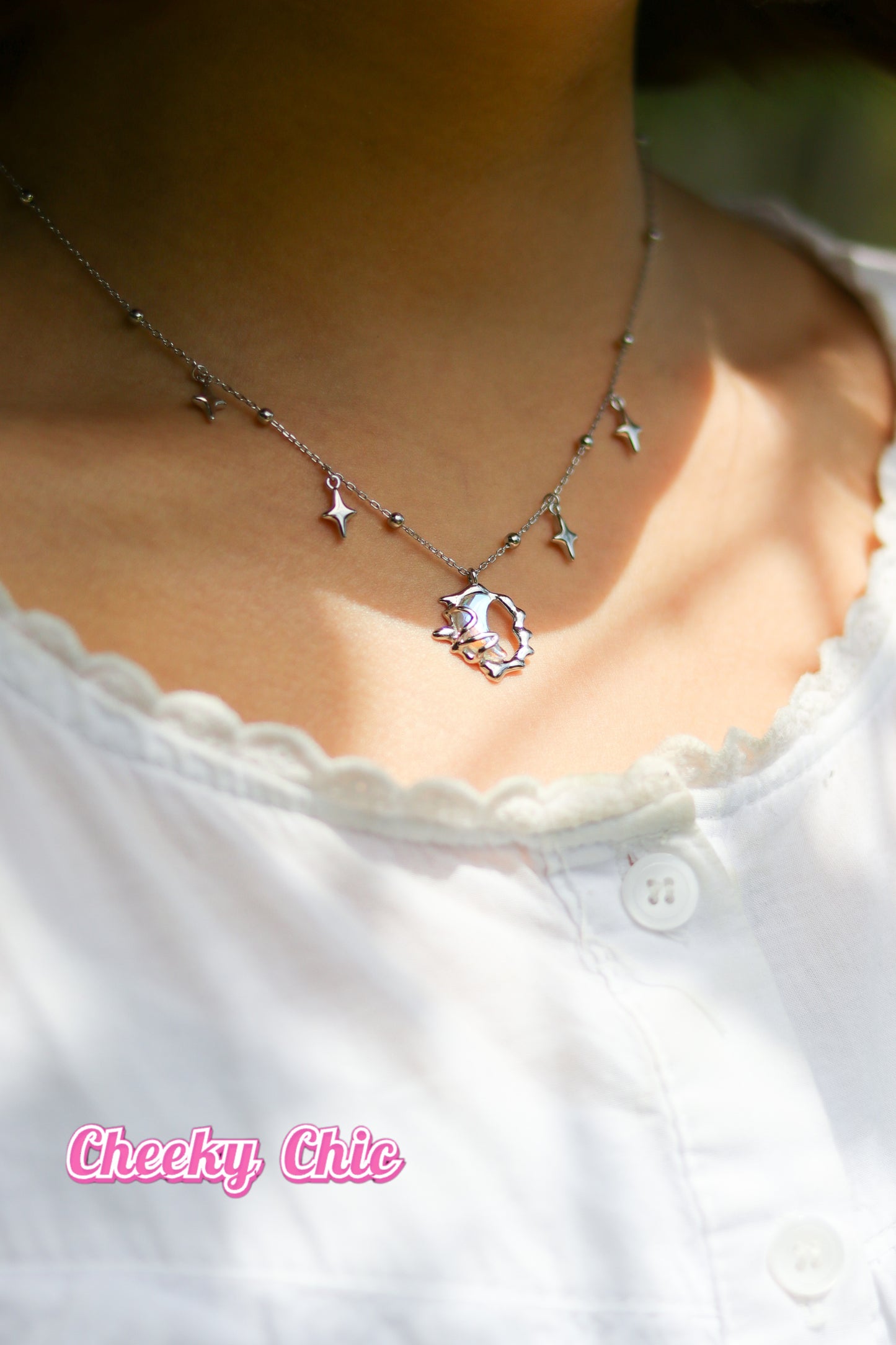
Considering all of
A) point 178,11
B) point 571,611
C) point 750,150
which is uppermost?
point 750,150

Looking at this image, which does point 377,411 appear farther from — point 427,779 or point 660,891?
point 660,891

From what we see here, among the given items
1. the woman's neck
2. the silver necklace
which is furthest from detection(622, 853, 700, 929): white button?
the woman's neck

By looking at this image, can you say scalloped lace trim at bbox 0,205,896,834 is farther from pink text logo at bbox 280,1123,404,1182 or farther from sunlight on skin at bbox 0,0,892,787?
pink text logo at bbox 280,1123,404,1182

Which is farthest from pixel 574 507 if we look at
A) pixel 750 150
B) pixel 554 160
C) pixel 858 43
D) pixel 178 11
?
pixel 750 150

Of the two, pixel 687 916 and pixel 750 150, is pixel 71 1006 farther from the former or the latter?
pixel 750 150

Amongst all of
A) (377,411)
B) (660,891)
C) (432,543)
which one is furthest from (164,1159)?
(377,411)

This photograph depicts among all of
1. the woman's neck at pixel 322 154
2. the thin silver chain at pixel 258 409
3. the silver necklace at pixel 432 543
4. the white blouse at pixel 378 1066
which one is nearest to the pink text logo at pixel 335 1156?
the white blouse at pixel 378 1066

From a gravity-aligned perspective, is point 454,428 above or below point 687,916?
above
